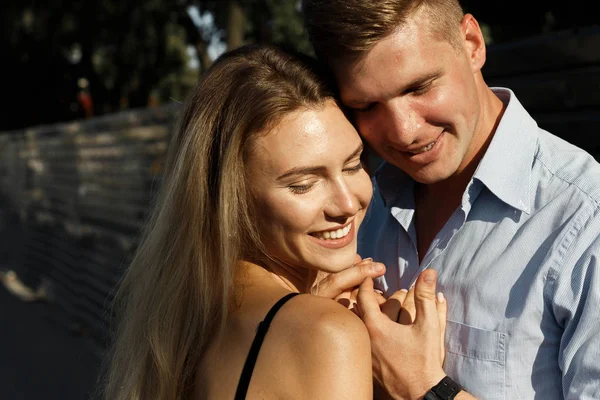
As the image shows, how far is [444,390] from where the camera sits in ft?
7.65

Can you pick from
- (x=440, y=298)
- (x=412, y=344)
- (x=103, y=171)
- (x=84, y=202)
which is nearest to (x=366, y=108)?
(x=440, y=298)

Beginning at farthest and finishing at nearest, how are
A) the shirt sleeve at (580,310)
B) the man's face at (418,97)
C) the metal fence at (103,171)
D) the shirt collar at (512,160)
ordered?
the metal fence at (103,171) → the man's face at (418,97) → the shirt collar at (512,160) → the shirt sleeve at (580,310)

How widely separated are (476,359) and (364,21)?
1052 millimetres

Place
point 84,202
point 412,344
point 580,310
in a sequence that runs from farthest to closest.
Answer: point 84,202
point 412,344
point 580,310

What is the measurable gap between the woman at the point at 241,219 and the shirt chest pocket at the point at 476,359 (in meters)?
0.28

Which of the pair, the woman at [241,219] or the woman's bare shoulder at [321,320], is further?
the woman at [241,219]

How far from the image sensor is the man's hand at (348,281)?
8.73ft

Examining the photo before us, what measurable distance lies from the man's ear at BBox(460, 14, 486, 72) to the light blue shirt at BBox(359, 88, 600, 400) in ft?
0.52

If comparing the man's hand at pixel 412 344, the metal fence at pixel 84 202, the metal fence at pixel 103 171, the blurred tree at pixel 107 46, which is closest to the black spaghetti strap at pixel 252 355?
the man's hand at pixel 412 344

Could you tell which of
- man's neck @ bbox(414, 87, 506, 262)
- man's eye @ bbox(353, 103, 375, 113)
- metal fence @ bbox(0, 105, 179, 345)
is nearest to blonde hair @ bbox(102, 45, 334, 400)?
man's eye @ bbox(353, 103, 375, 113)

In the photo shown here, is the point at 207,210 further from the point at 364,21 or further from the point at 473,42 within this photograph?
the point at 473,42

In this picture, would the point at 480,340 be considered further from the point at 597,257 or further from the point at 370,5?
the point at 370,5

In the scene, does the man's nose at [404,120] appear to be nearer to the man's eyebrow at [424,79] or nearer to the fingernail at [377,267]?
the man's eyebrow at [424,79]

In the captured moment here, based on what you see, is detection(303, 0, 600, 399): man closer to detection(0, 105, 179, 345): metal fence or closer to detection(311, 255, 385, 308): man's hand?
detection(311, 255, 385, 308): man's hand
